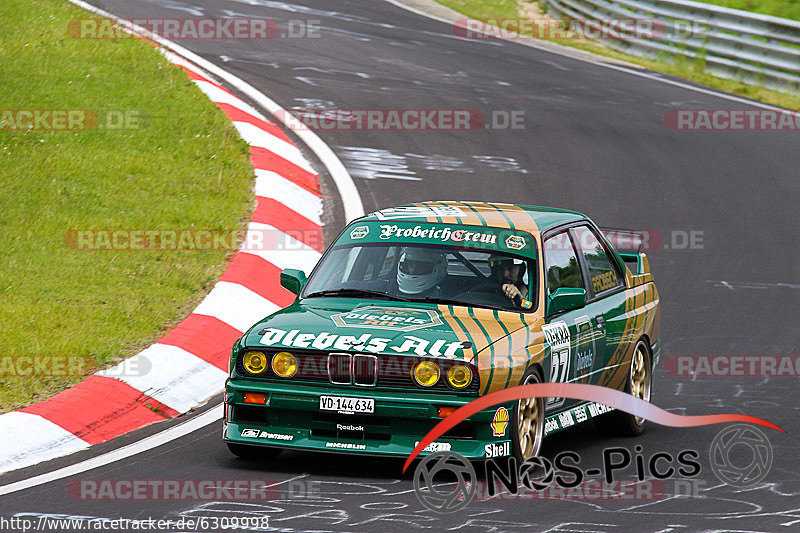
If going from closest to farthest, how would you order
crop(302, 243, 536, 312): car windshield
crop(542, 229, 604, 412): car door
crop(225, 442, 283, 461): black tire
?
crop(225, 442, 283, 461): black tire → crop(542, 229, 604, 412): car door → crop(302, 243, 536, 312): car windshield

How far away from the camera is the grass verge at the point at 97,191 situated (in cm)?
885

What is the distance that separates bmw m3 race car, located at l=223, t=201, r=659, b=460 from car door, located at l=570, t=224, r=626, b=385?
0.04ft

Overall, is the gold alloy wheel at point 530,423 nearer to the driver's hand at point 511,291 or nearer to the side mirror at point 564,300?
the side mirror at point 564,300

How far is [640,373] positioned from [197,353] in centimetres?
307

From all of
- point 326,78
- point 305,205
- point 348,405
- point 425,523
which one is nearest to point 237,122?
point 305,205

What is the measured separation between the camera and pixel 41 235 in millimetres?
10594

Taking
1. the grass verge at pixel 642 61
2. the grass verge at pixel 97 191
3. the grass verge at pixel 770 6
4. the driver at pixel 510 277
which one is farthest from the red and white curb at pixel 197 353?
the grass verge at pixel 770 6

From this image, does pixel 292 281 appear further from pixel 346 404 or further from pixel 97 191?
pixel 97 191

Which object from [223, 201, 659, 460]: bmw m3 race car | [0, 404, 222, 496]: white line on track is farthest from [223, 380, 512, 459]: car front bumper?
[0, 404, 222, 496]: white line on track

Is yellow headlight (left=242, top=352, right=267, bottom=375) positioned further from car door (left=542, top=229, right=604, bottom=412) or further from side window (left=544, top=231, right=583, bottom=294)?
side window (left=544, top=231, right=583, bottom=294)

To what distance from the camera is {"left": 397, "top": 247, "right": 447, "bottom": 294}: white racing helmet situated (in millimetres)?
7465

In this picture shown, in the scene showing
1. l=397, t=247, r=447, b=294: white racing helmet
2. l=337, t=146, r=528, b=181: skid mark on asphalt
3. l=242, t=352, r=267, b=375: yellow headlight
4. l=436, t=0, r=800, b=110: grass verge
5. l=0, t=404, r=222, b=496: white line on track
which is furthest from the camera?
l=436, t=0, r=800, b=110: grass verge

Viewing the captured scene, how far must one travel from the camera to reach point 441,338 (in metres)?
6.58

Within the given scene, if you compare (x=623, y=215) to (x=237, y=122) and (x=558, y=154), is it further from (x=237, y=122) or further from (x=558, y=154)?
(x=237, y=122)
